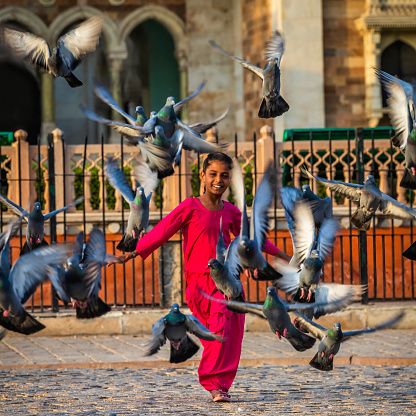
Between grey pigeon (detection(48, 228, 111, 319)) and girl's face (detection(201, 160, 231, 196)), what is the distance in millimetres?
1127

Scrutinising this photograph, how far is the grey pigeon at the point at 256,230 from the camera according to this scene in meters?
5.00

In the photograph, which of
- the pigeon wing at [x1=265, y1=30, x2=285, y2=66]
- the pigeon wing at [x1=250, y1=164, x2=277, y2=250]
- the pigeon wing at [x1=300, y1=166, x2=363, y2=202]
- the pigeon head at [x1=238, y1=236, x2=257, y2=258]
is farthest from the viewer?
the pigeon wing at [x1=265, y1=30, x2=285, y2=66]

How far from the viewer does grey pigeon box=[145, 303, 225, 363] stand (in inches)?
219

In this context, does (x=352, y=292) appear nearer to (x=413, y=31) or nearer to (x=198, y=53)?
(x=413, y=31)

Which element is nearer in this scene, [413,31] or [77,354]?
[77,354]

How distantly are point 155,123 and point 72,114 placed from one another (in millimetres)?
15818

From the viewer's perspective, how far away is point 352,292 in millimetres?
5480

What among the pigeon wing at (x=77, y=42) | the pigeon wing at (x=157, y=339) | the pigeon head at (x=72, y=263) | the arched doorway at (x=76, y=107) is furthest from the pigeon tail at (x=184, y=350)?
the arched doorway at (x=76, y=107)

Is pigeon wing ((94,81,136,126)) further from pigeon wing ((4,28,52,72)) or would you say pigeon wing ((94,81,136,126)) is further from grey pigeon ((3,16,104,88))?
pigeon wing ((4,28,52,72))

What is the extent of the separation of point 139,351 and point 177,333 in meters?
4.07

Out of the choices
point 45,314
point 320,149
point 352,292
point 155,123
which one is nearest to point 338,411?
point 352,292

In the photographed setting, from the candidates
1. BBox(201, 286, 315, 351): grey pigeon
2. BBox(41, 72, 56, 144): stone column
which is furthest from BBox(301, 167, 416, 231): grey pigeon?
BBox(41, 72, 56, 144): stone column

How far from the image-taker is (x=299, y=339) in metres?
5.62

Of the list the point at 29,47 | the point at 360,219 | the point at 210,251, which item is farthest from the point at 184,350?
the point at 29,47
